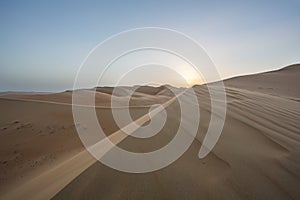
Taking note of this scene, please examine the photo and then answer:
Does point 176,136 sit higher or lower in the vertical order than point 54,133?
higher

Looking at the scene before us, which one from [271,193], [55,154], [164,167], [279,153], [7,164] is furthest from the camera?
[55,154]

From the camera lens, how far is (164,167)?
2174 mm

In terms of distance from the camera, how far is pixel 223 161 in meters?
2.23

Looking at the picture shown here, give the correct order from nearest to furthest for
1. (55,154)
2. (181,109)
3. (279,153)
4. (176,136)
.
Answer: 1. (279,153)
2. (176,136)
3. (55,154)
4. (181,109)

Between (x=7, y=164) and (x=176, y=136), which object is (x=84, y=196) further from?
(x=7, y=164)

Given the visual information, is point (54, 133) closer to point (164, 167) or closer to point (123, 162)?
point (123, 162)

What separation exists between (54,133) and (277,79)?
13.8 metres

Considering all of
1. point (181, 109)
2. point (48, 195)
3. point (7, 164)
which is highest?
point (181, 109)

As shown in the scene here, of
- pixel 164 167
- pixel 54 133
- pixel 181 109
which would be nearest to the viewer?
pixel 164 167

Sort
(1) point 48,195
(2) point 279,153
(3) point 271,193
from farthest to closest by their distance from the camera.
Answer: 1. (2) point 279,153
2. (1) point 48,195
3. (3) point 271,193

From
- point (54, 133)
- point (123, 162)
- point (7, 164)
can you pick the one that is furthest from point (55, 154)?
point (123, 162)

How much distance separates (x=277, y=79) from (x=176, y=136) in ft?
44.9

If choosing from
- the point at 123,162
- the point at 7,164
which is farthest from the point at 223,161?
the point at 7,164

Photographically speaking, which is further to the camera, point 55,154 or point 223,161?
point 55,154
